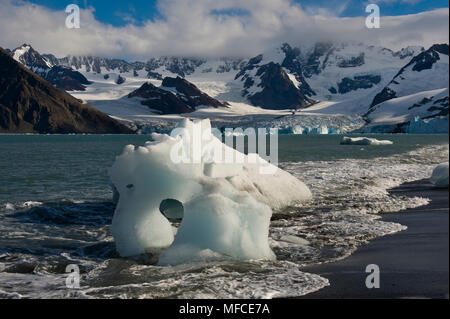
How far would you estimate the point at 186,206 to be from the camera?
1008 cm

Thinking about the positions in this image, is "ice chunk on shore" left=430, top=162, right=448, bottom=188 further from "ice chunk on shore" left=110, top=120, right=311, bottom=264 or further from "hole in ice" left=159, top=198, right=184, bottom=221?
"hole in ice" left=159, top=198, right=184, bottom=221

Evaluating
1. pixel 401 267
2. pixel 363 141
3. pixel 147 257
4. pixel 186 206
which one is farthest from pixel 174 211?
pixel 363 141

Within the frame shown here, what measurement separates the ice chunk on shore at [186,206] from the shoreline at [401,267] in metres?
1.62

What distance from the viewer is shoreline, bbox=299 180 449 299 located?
7176mm

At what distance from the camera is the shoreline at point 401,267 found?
23.5 ft

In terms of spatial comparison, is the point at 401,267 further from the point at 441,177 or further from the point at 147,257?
the point at 441,177

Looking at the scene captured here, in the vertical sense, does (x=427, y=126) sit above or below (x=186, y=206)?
above

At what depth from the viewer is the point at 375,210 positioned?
15578 millimetres

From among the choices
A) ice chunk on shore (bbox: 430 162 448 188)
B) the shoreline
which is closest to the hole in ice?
the shoreline

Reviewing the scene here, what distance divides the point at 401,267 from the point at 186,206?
15.0 ft

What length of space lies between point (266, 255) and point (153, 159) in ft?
11.5

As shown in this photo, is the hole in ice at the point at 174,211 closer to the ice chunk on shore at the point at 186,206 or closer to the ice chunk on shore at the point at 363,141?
the ice chunk on shore at the point at 186,206

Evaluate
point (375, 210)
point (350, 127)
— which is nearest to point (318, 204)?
point (375, 210)
